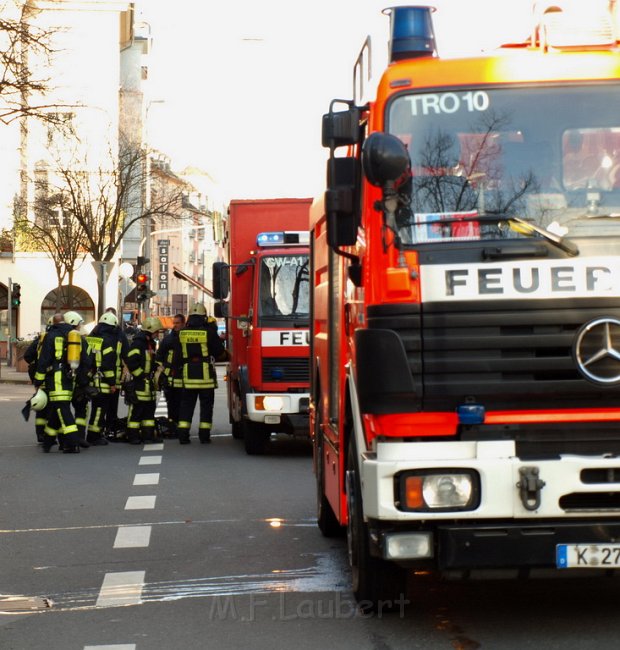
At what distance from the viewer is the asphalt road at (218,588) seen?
6.95 meters

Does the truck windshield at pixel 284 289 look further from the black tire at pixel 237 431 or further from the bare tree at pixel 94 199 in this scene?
the bare tree at pixel 94 199

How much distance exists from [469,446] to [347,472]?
4.32 ft

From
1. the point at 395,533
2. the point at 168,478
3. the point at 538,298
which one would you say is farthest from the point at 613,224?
the point at 168,478

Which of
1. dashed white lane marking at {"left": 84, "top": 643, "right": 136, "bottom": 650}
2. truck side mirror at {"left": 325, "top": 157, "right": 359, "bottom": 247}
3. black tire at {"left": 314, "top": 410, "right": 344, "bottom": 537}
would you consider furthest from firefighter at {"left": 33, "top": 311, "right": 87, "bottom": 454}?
truck side mirror at {"left": 325, "top": 157, "right": 359, "bottom": 247}

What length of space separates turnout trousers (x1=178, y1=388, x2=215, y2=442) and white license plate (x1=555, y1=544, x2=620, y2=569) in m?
12.1

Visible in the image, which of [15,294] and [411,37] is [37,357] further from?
[15,294]

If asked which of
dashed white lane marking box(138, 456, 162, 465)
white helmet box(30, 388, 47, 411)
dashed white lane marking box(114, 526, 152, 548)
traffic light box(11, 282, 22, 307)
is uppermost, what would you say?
traffic light box(11, 282, 22, 307)

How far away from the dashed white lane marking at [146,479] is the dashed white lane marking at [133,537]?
10.4 feet

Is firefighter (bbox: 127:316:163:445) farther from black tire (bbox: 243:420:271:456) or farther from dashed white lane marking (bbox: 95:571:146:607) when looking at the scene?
dashed white lane marking (bbox: 95:571:146:607)

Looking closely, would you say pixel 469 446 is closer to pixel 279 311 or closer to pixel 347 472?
pixel 347 472

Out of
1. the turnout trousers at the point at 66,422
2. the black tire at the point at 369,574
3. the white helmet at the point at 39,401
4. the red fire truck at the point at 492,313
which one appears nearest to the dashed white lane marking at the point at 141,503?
the turnout trousers at the point at 66,422

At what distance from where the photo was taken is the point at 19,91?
946 inches

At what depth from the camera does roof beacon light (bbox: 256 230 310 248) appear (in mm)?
16891

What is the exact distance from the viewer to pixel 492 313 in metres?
6.46
